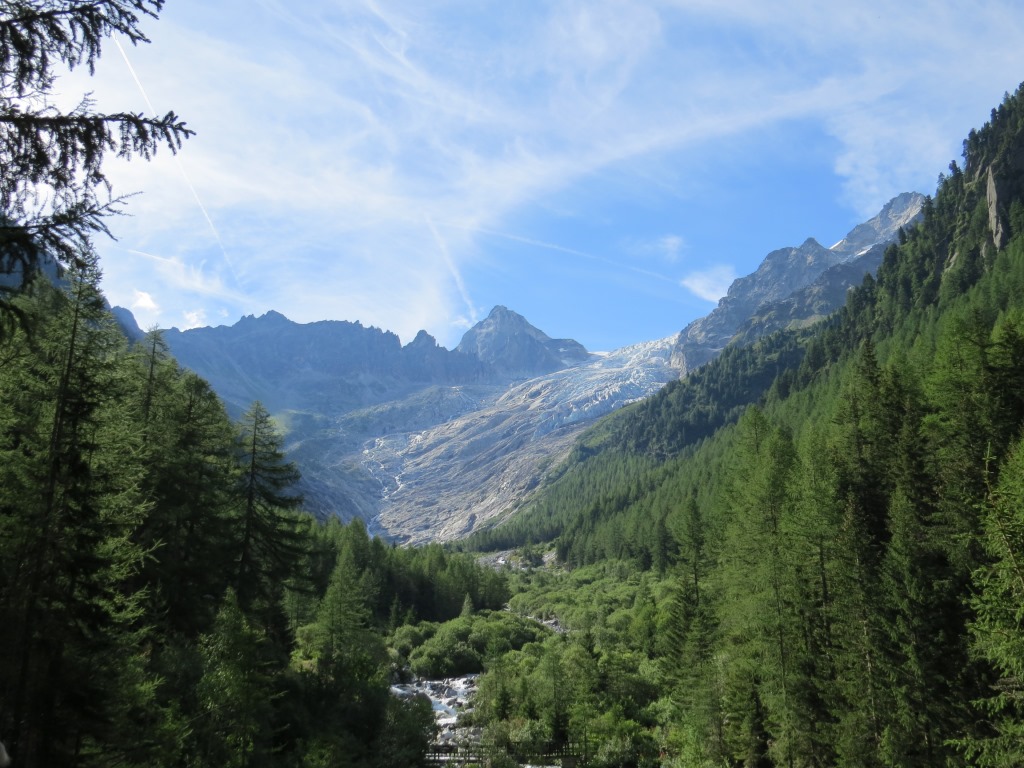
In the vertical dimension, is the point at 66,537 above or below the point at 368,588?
above

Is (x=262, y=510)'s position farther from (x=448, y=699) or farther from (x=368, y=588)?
(x=368, y=588)

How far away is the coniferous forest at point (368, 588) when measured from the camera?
48.4ft

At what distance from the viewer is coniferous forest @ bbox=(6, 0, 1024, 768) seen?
48.4 ft

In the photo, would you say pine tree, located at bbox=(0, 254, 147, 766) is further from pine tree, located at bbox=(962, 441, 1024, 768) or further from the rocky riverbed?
the rocky riverbed

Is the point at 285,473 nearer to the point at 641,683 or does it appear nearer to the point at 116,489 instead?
the point at 116,489

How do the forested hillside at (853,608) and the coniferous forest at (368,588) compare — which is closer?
the coniferous forest at (368,588)

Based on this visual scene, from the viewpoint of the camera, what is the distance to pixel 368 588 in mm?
71375

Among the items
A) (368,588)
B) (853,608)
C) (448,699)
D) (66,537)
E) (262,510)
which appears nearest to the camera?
(66,537)

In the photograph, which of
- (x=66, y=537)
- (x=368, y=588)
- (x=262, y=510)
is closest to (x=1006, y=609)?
(x=66, y=537)

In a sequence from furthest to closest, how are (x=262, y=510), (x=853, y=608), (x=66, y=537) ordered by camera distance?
(x=262, y=510) → (x=853, y=608) → (x=66, y=537)

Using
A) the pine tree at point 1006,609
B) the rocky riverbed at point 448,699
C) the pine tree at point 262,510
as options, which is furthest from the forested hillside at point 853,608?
the pine tree at point 262,510

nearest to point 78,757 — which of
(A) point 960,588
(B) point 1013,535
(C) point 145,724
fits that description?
(C) point 145,724

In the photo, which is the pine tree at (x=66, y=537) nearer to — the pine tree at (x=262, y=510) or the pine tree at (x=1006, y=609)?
the pine tree at (x=262, y=510)

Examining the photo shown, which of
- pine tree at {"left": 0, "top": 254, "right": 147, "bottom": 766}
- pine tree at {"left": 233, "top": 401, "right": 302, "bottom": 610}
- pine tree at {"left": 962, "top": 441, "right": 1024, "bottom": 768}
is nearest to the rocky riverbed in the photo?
pine tree at {"left": 233, "top": 401, "right": 302, "bottom": 610}
